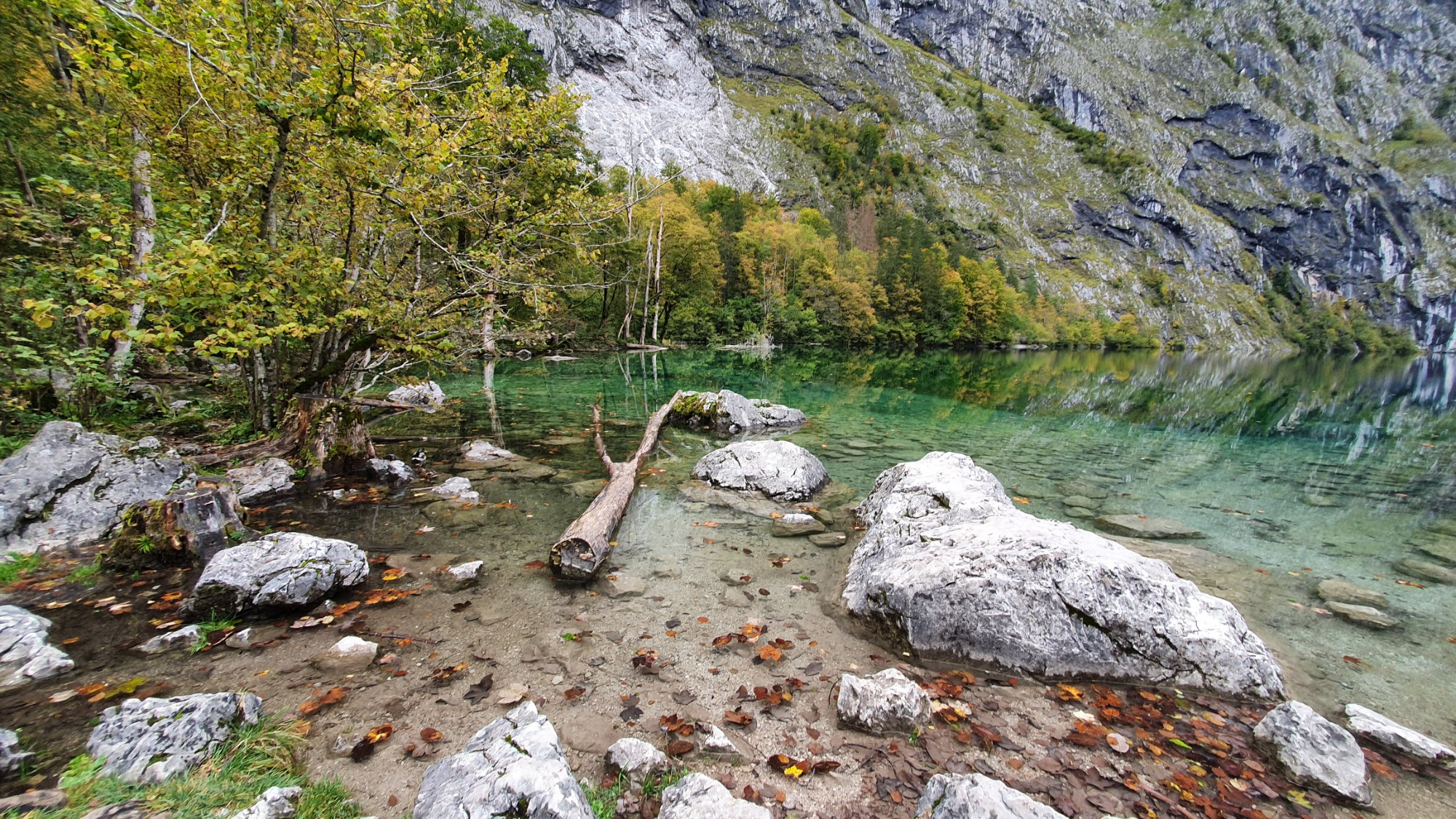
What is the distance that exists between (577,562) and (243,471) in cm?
598

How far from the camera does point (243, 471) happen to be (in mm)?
8055

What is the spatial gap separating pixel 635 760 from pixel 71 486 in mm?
7567

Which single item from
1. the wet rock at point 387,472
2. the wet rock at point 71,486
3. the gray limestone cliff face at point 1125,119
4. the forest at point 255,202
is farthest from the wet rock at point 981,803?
the gray limestone cliff face at point 1125,119

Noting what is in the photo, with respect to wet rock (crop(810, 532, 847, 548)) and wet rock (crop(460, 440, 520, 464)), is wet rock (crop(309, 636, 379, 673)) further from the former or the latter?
wet rock (crop(460, 440, 520, 464))

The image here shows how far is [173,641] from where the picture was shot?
14.2 ft

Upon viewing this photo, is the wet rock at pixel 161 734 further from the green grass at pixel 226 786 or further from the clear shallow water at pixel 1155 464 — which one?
the clear shallow water at pixel 1155 464

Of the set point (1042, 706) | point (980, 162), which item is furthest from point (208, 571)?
point (980, 162)

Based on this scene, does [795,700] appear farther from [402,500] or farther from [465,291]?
[465,291]

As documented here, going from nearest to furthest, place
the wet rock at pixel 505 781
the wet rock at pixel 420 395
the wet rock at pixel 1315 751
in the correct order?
1. the wet rock at pixel 505 781
2. the wet rock at pixel 1315 751
3. the wet rock at pixel 420 395

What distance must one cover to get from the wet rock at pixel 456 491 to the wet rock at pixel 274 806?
564 cm

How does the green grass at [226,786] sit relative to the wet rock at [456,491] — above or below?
above

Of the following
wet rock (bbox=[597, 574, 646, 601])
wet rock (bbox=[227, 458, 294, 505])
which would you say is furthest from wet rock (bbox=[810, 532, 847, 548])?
wet rock (bbox=[227, 458, 294, 505])

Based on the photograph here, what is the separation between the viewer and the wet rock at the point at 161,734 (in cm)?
291

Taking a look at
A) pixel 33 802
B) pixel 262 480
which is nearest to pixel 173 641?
pixel 33 802
